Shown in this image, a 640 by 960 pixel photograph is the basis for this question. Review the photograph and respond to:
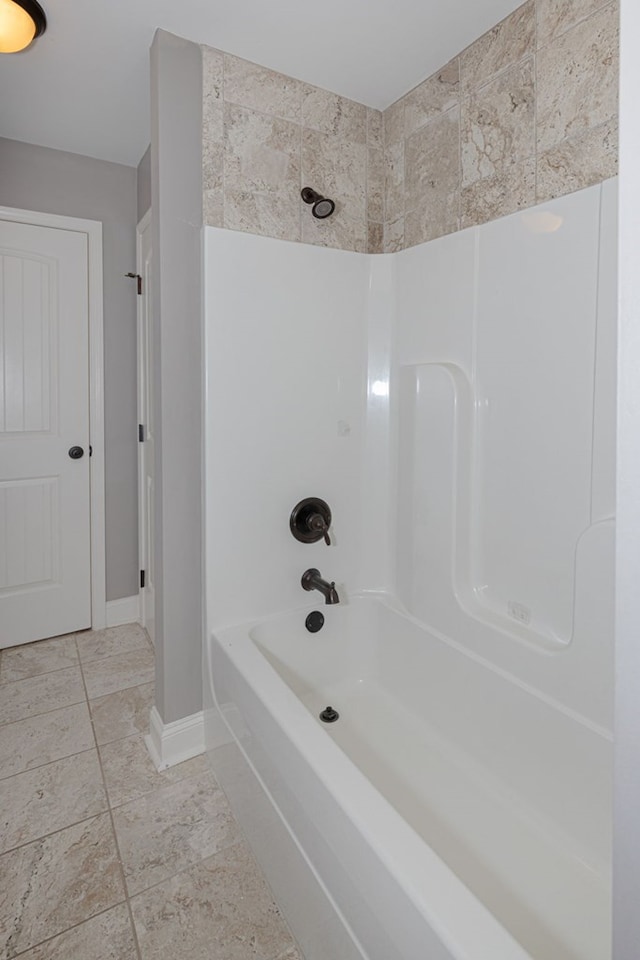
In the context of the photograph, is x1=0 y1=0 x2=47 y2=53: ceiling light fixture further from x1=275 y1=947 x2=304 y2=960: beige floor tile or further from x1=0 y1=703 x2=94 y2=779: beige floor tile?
x1=275 y1=947 x2=304 y2=960: beige floor tile

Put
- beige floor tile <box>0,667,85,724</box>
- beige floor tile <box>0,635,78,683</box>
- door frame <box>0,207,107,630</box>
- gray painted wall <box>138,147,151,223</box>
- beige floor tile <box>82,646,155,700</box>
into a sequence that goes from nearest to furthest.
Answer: beige floor tile <box>0,667,85,724</box> < beige floor tile <box>82,646,155,700</box> < beige floor tile <box>0,635,78,683</box> < gray painted wall <box>138,147,151,223</box> < door frame <box>0,207,107,630</box>

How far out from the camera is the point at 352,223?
219 cm

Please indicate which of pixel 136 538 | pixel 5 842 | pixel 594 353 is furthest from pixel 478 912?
pixel 136 538

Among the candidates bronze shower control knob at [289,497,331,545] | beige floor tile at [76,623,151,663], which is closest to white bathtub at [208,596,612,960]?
bronze shower control knob at [289,497,331,545]

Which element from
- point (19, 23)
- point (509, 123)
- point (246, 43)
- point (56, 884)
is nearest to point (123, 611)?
point (56, 884)

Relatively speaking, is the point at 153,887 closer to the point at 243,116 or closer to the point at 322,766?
the point at 322,766

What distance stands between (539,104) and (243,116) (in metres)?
1.00

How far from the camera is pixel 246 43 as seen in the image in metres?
1.83

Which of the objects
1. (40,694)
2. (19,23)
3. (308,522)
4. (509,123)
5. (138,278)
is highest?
(19,23)

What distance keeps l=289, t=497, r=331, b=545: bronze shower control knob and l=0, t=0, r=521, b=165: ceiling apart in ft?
5.22

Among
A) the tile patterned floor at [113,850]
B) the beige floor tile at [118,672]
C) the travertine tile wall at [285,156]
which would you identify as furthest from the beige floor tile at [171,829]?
the travertine tile wall at [285,156]

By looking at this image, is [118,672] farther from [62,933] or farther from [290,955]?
[290,955]

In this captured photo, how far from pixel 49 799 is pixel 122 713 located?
490mm

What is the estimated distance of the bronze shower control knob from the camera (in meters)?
2.02
